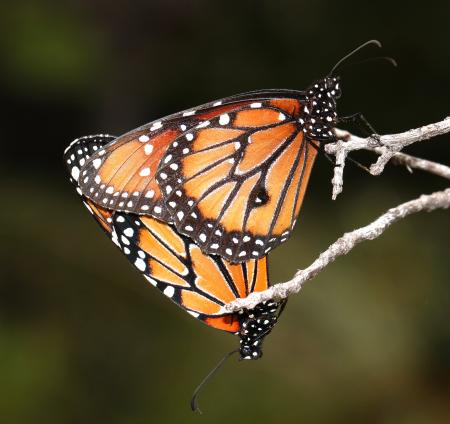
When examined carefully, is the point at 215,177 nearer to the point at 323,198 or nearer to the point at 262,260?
the point at 262,260

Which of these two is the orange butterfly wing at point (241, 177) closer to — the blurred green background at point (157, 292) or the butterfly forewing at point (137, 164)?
the butterfly forewing at point (137, 164)

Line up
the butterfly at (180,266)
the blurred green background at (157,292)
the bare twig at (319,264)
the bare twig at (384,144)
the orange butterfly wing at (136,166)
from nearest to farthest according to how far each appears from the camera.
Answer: the bare twig at (384,144) → the bare twig at (319,264) → the orange butterfly wing at (136,166) → the butterfly at (180,266) → the blurred green background at (157,292)

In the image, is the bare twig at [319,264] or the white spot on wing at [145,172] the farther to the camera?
the white spot on wing at [145,172]

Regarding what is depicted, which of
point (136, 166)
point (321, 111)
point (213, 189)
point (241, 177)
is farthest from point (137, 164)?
point (321, 111)

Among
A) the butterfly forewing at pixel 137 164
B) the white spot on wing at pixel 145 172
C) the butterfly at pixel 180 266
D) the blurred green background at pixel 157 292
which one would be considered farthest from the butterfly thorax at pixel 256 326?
the blurred green background at pixel 157 292

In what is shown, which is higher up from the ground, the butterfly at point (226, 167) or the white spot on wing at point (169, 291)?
the butterfly at point (226, 167)

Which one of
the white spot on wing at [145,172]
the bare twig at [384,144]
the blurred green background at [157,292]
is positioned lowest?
the blurred green background at [157,292]

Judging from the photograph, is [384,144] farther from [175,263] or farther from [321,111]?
[175,263]
